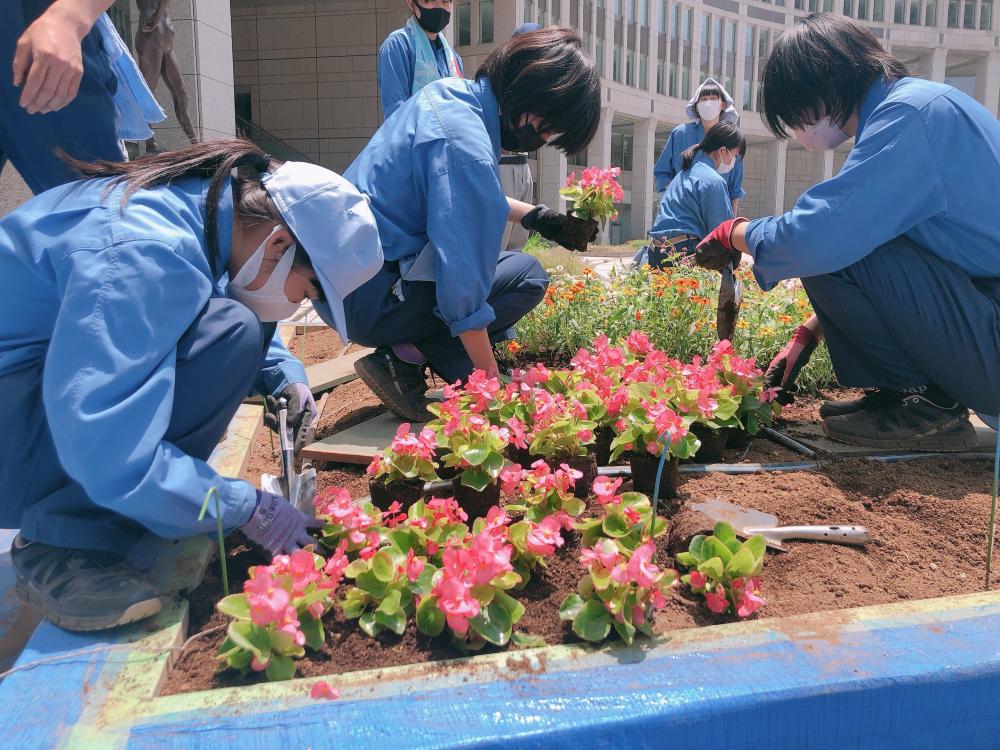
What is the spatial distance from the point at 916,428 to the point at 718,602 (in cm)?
143

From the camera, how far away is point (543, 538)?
146 cm

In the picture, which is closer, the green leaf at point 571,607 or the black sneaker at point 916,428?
the green leaf at point 571,607

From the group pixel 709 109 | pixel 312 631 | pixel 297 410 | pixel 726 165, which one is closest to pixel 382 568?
pixel 312 631

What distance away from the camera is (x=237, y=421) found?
2.72m

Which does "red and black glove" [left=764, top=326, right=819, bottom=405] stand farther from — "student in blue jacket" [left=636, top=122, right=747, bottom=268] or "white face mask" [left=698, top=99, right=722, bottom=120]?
"white face mask" [left=698, top=99, right=722, bottom=120]

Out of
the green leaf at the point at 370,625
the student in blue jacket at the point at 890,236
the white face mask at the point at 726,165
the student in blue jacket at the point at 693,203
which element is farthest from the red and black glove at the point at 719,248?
the white face mask at the point at 726,165

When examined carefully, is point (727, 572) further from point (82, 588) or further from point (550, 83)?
point (550, 83)

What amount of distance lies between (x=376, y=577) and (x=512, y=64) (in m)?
1.79

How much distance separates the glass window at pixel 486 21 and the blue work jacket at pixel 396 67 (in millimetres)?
17206

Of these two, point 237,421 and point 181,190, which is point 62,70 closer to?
point 181,190

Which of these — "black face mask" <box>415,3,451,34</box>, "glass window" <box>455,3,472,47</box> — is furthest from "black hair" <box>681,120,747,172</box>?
"glass window" <box>455,3,472,47</box>

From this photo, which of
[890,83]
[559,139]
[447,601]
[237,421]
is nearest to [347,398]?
[237,421]

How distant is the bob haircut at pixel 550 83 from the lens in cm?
241

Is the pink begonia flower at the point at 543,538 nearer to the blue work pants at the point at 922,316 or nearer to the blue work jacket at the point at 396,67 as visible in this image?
the blue work pants at the point at 922,316
